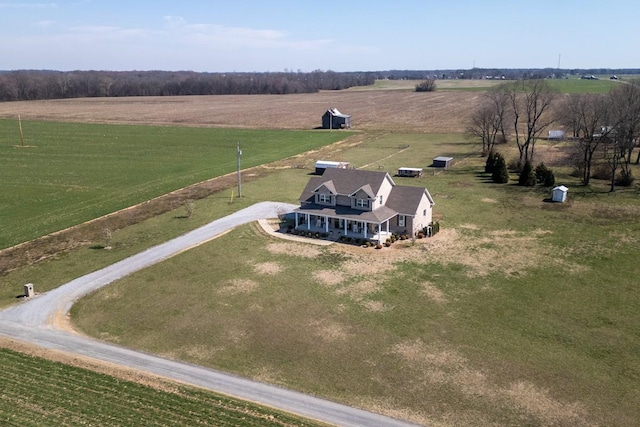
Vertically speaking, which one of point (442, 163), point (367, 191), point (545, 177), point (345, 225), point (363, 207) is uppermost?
point (367, 191)

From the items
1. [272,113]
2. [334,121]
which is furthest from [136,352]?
[272,113]

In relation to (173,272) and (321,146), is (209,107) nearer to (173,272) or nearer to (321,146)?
(321,146)

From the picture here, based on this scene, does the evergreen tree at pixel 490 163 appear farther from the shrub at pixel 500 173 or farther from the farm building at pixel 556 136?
the farm building at pixel 556 136

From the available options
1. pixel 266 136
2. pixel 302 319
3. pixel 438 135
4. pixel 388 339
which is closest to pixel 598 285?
pixel 388 339

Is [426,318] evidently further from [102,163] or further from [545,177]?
[102,163]

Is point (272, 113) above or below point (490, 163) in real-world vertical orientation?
above

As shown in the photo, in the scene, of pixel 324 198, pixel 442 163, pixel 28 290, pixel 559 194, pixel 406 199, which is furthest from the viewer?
pixel 442 163

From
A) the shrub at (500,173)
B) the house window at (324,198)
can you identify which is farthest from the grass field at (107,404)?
the shrub at (500,173)
